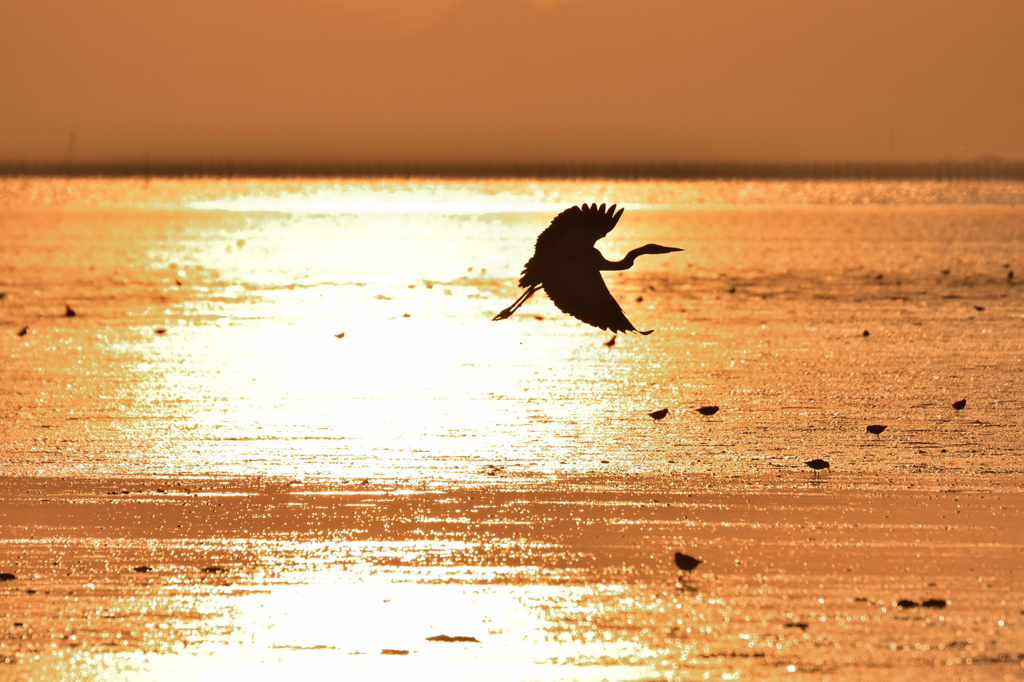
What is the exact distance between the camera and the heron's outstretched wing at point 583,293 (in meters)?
9.46

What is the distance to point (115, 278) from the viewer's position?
90.8 ft

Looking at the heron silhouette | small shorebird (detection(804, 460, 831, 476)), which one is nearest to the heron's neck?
the heron silhouette

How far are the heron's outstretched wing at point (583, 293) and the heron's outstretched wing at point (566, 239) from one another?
7cm

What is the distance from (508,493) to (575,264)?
180 centimetres

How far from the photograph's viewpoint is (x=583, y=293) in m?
9.56

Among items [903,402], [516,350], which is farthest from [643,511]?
[516,350]

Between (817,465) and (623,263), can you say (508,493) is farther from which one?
(817,465)

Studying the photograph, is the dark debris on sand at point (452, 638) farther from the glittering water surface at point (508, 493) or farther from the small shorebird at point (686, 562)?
the small shorebird at point (686, 562)

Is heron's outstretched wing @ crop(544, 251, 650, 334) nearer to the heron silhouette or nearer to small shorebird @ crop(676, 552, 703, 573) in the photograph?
the heron silhouette

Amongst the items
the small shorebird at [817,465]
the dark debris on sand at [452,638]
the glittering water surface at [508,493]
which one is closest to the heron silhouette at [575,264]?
the glittering water surface at [508,493]

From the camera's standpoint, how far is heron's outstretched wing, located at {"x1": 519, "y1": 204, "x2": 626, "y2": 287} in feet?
31.6

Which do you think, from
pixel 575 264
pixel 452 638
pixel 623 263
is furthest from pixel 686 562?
pixel 623 263

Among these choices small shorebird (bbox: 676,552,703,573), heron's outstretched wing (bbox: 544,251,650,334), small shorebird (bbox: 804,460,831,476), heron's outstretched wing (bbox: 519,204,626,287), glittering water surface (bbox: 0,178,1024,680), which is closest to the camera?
glittering water surface (bbox: 0,178,1024,680)

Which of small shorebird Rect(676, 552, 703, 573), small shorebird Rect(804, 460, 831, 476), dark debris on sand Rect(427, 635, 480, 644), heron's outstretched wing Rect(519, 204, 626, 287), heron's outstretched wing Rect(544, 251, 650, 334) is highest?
heron's outstretched wing Rect(519, 204, 626, 287)
